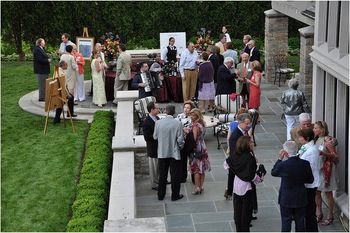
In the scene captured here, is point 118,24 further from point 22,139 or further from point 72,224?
point 72,224

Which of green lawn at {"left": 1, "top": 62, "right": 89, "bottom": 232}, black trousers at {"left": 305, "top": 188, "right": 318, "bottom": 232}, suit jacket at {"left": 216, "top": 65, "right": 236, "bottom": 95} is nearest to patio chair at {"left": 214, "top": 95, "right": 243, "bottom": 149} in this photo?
suit jacket at {"left": 216, "top": 65, "right": 236, "bottom": 95}

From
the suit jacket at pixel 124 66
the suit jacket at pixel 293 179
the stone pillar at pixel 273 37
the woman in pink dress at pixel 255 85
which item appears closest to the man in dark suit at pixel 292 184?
the suit jacket at pixel 293 179

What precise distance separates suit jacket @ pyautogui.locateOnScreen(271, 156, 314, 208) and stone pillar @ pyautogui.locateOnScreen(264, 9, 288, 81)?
41.5 ft

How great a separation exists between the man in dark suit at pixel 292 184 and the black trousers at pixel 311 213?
31cm

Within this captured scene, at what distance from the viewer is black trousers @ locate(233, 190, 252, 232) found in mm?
10898

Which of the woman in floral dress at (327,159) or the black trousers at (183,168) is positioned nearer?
the woman in floral dress at (327,159)

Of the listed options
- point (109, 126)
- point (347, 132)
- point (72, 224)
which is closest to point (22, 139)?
point (109, 126)

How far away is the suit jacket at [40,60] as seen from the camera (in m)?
19.5

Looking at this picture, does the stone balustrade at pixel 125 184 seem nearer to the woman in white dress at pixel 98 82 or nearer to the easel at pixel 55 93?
the easel at pixel 55 93

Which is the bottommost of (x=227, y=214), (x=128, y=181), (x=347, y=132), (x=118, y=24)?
(x=227, y=214)

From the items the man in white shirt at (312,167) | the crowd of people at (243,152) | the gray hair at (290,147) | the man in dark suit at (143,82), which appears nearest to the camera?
the gray hair at (290,147)

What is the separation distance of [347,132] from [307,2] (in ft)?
29.2

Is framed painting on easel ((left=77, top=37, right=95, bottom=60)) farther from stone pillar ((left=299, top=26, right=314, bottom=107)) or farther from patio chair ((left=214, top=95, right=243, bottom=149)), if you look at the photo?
stone pillar ((left=299, top=26, right=314, bottom=107))

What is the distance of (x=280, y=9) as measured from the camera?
21547mm
